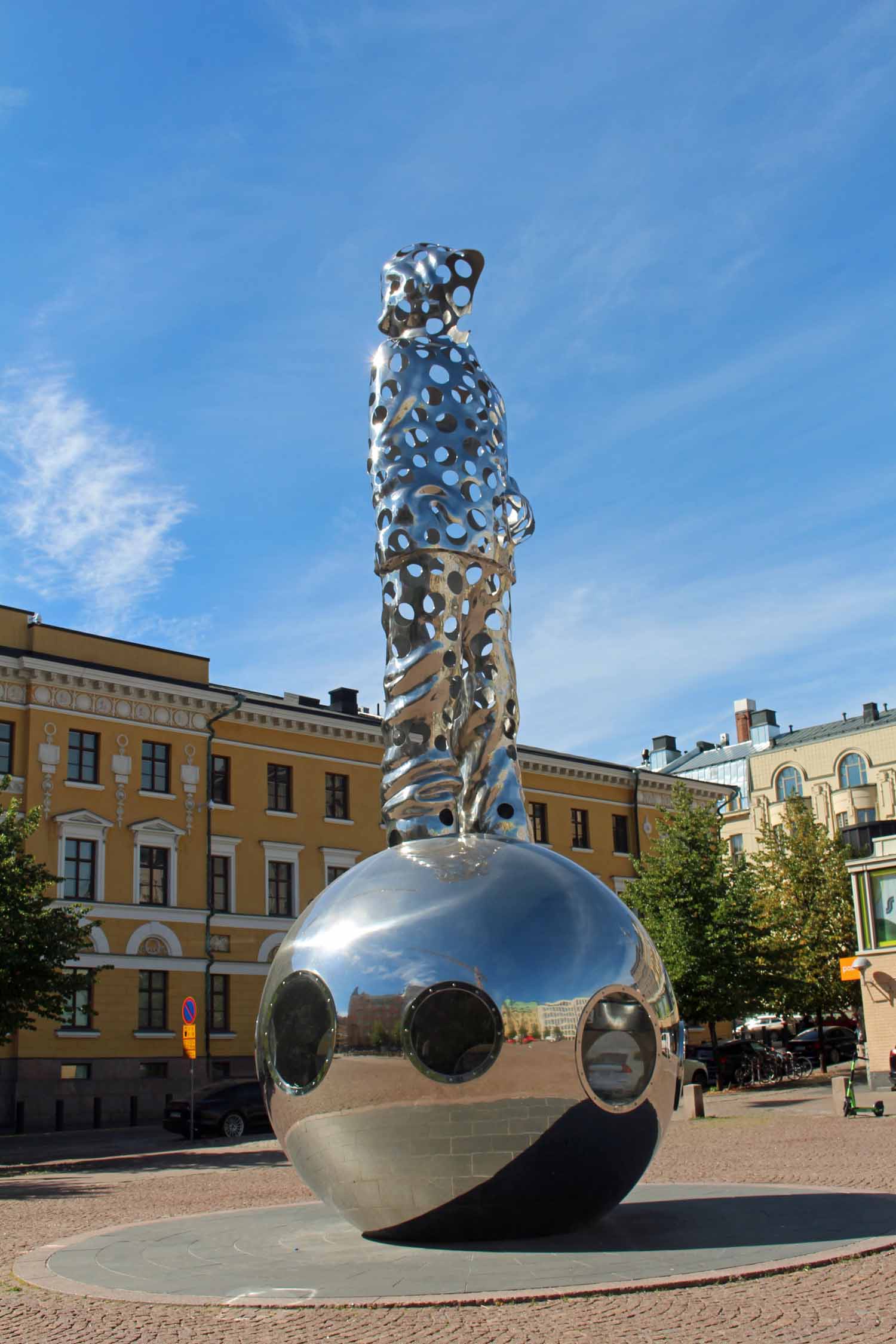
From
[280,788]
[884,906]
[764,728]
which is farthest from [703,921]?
[764,728]

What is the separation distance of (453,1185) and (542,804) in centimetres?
4486

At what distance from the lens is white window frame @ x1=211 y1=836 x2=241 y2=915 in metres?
43.3

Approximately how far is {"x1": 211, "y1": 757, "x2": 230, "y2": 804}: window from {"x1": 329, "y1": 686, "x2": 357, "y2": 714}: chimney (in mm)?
7795

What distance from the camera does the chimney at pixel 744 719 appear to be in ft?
295

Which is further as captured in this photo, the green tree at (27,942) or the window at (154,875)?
the window at (154,875)

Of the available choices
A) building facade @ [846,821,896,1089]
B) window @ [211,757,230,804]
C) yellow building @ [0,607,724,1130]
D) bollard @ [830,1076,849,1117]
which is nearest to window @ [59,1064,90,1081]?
yellow building @ [0,607,724,1130]

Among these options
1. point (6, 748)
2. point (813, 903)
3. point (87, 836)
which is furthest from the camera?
point (813, 903)

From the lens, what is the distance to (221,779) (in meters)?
44.2

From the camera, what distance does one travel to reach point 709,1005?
4038 cm

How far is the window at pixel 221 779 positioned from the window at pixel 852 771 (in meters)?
43.2

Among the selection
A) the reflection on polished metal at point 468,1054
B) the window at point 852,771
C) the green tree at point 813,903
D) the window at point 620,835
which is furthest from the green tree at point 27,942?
the window at point 852,771

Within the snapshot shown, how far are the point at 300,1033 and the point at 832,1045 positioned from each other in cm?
4577

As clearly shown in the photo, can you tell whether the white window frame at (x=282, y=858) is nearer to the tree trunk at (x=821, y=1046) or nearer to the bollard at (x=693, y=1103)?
the bollard at (x=693, y=1103)

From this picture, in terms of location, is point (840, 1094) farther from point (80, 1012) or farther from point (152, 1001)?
point (80, 1012)
